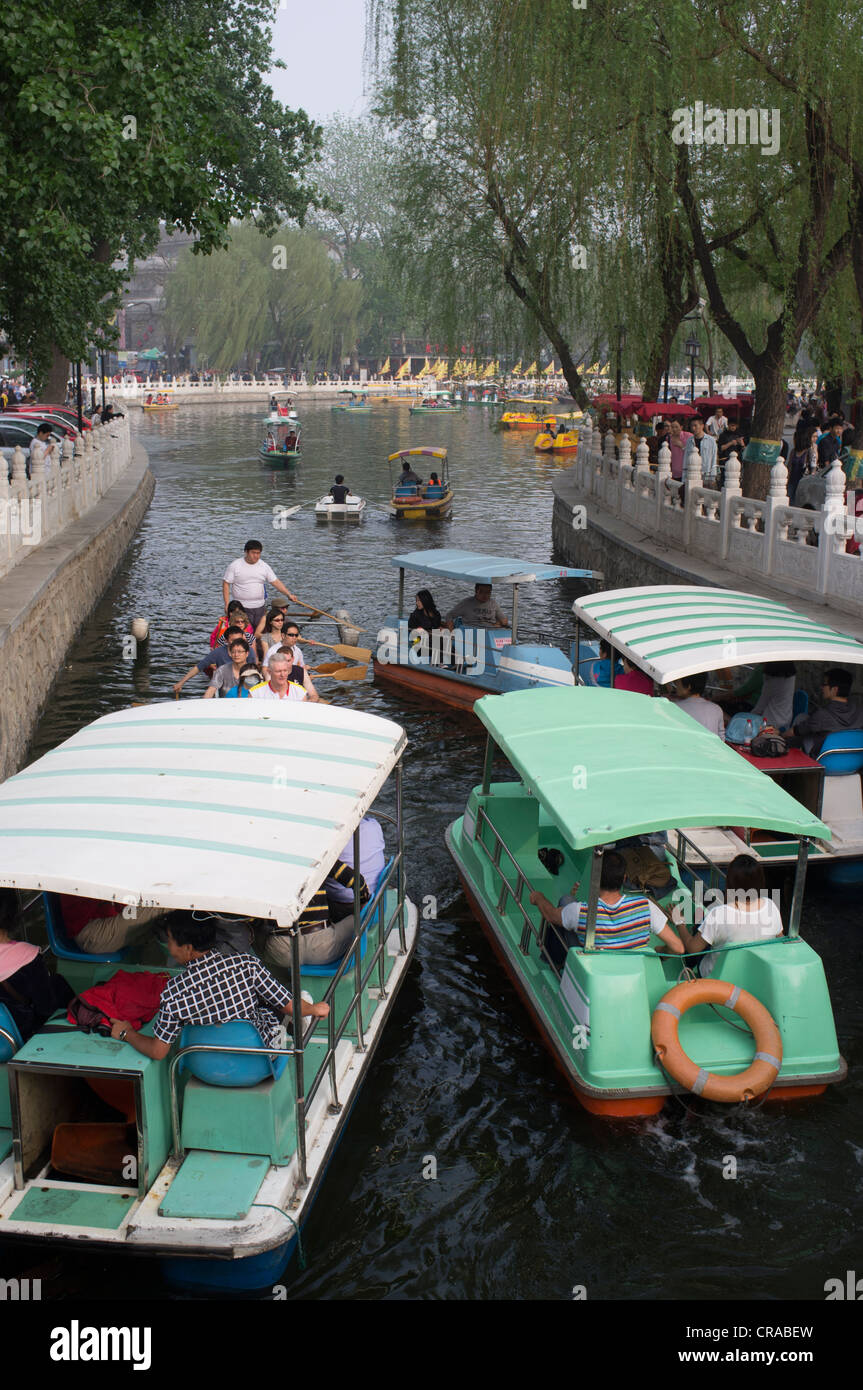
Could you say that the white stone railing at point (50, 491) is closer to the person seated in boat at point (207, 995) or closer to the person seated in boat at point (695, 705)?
the person seated in boat at point (695, 705)

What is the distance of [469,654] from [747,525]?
15.2ft

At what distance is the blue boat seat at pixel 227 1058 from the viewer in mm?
5738

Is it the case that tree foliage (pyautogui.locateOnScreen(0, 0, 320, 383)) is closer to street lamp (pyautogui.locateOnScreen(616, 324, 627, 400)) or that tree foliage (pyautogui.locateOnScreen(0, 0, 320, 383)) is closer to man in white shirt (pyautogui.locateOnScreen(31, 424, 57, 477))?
man in white shirt (pyautogui.locateOnScreen(31, 424, 57, 477))

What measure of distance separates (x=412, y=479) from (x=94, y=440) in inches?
354

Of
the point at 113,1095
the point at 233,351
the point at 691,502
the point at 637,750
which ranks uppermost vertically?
the point at 233,351

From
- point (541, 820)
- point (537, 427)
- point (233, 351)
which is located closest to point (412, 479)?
point (541, 820)

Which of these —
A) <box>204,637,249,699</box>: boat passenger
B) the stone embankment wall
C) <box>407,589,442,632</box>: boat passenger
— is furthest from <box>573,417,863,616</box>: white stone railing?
the stone embankment wall

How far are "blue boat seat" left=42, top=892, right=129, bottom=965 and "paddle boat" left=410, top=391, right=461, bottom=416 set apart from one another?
72.8 metres

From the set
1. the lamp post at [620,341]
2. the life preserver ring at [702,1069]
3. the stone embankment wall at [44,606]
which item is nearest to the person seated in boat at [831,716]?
the life preserver ring at [702,1069]

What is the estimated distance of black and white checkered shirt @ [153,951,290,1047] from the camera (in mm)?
5746

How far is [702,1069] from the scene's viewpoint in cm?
682

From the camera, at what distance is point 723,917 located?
7.33 meters

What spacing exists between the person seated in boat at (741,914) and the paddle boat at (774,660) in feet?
5.72
